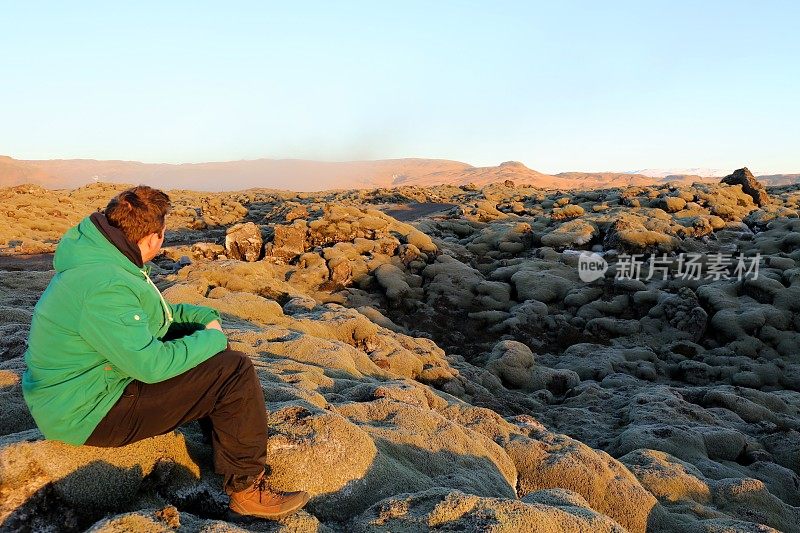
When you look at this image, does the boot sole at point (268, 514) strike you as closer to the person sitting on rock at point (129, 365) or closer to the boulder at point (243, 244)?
the person sitting on rock at point (129, 365)

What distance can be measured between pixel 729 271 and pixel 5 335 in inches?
1108

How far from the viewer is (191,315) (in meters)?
5.33

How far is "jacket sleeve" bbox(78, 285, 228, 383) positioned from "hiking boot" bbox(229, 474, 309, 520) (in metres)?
1.32

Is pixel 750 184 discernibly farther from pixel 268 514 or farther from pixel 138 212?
pixel 138 212

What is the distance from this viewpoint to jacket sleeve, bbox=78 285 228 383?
12.9ft

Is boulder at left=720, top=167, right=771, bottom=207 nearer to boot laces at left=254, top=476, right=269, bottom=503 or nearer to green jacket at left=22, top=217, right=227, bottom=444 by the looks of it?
boot laces at left=254, top=476, right=269, bottom=503

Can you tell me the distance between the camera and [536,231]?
3419cm

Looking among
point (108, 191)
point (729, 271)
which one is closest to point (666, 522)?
point (729, 271)

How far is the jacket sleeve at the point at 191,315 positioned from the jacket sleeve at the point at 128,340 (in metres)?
1.04

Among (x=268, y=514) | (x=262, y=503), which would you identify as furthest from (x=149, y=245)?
(x=268, y=514)

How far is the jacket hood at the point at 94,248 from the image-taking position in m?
4.01

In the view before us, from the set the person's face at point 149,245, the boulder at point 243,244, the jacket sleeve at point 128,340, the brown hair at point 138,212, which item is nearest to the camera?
the jacket sleeve at point 128,340

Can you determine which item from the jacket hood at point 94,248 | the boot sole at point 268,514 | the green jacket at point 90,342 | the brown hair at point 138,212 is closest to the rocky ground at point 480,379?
the boot sole at point 268,514

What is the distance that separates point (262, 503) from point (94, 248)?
8.76ft
